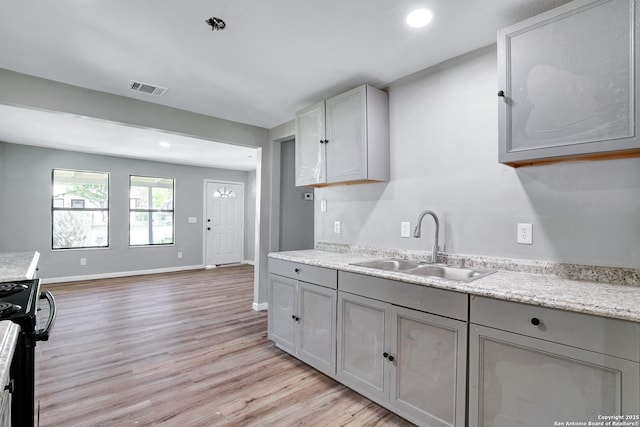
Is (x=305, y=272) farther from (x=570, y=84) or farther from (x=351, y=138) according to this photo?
(x=570, y=84)

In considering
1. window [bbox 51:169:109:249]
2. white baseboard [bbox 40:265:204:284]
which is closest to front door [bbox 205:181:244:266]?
white baseboard [bbox 40:265:204:284]

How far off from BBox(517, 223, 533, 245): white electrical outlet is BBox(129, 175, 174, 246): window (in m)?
6.58

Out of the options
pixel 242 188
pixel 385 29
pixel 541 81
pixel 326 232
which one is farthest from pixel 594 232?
pixel 242 188

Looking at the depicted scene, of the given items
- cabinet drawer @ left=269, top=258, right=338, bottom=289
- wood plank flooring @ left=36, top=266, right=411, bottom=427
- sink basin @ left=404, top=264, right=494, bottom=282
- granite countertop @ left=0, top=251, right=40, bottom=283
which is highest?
granite countertop @ left=0, top=251, right=40, bottom=283

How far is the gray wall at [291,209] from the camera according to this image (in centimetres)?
424

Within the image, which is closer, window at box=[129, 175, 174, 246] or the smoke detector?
the smoke detector

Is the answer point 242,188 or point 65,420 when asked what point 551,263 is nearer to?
point 65,420

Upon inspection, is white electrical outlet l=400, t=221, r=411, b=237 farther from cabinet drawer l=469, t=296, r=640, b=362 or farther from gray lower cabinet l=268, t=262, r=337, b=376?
cabinet drawer l=469, t=296, r=640, b=362

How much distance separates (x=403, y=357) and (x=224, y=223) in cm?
644

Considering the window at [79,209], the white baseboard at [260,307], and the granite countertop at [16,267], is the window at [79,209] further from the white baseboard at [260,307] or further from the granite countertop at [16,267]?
the white baseboard at [260,307]

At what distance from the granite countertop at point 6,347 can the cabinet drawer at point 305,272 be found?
1.67 m

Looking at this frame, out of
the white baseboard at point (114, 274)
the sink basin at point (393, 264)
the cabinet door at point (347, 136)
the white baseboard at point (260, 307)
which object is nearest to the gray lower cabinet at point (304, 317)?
the sink basin at point (393, 264)

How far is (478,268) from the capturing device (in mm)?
2070

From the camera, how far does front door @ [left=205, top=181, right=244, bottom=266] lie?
7.39m
